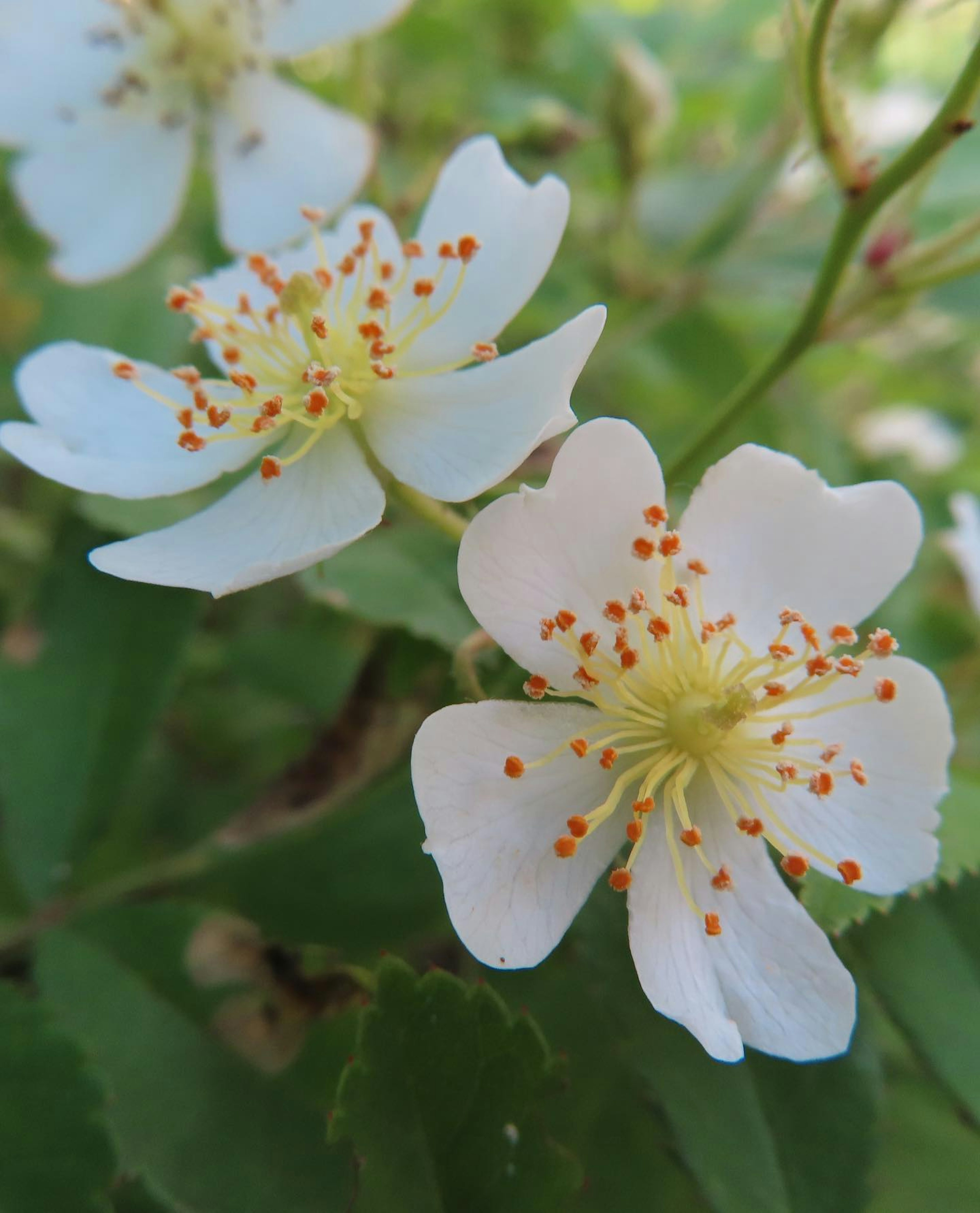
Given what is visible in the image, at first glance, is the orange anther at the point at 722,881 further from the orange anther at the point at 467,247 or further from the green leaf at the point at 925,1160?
the orange anther at the point at 467,247

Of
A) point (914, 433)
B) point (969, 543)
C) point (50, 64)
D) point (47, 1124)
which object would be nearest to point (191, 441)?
point (47, 1124)

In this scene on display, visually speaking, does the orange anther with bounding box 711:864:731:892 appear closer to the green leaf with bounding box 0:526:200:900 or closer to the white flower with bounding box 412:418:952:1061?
the white flower with bounding box 412:418:952:1061

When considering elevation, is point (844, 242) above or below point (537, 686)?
above

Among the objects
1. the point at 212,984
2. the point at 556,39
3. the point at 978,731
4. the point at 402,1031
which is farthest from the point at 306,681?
the point at 556,39

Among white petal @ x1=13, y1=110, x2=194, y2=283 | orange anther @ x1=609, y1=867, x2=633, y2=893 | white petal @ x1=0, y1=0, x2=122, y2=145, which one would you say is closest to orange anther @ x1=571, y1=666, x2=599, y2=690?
orange anther @ x1=609, y1=867, x2=633, y2=893

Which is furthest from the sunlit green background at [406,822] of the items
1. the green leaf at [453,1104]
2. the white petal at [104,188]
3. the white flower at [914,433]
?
the white flower at [914,433]

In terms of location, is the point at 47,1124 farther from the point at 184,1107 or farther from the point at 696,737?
the point at 696,737

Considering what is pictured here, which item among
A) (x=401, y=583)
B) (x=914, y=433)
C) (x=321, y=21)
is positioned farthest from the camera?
(x=914, y=433)
